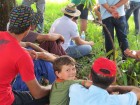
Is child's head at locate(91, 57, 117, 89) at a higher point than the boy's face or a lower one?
higher

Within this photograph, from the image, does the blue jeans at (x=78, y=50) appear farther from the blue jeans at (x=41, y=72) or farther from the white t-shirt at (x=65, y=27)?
the blue jeans at (x=41, y=72)

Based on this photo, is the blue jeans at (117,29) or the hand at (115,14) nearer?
the hand at (115,14)

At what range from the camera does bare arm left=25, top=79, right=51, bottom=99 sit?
2.89 m

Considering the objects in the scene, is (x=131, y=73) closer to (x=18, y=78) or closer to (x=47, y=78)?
(x=47, y=78)

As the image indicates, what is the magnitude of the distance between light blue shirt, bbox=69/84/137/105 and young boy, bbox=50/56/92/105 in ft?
0.78

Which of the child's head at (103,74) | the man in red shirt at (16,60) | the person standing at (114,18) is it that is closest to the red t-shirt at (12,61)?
the man in red shirt at (16,60)

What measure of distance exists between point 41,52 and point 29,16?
73 cm

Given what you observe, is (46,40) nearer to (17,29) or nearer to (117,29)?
(17,29)

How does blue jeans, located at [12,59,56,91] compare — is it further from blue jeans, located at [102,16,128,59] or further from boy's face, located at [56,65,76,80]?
blue jeans, located at [102,16,128,59]

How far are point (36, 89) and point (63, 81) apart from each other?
23 centimetres

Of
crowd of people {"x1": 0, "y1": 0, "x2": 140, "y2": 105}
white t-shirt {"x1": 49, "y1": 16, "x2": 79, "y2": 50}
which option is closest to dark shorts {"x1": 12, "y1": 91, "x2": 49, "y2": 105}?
crowd of people {"x1": 0, "y1": 0, "x2": 140, "y2": 105}

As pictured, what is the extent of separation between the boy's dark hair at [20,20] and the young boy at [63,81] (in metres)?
0.43

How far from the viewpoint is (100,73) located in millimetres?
2568

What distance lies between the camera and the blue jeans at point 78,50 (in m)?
5.36
